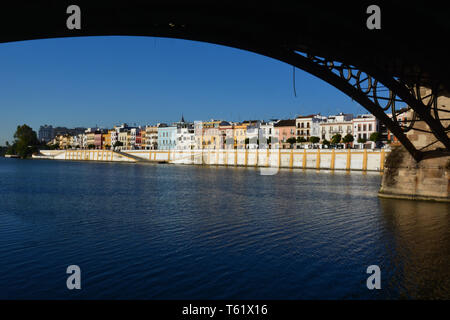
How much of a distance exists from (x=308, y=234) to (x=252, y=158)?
238ft

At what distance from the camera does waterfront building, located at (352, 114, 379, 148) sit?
3408 inches

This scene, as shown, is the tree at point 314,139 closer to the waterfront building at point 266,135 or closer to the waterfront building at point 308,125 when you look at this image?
the waterfront building at point 308,125

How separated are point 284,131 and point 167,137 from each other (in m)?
46.7

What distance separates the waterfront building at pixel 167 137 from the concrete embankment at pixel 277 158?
1498 cm

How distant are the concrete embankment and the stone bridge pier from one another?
1695 inches

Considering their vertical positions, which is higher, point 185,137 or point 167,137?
point 167,137

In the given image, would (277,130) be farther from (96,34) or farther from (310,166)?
(96,34)

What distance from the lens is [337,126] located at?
96.3 meters

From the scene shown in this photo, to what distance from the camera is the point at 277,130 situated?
109 metres

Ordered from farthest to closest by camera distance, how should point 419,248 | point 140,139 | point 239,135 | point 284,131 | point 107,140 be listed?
point 107,140 → point 140,139 → point 239,135 → point 284,131 → point 419,248

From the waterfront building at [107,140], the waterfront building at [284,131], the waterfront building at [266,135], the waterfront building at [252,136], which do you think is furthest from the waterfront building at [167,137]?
the waterfront building at [284,131]

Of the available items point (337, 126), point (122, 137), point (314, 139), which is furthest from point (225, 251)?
point (122, 137)

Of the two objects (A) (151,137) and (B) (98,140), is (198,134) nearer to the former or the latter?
(A) (151,137)
